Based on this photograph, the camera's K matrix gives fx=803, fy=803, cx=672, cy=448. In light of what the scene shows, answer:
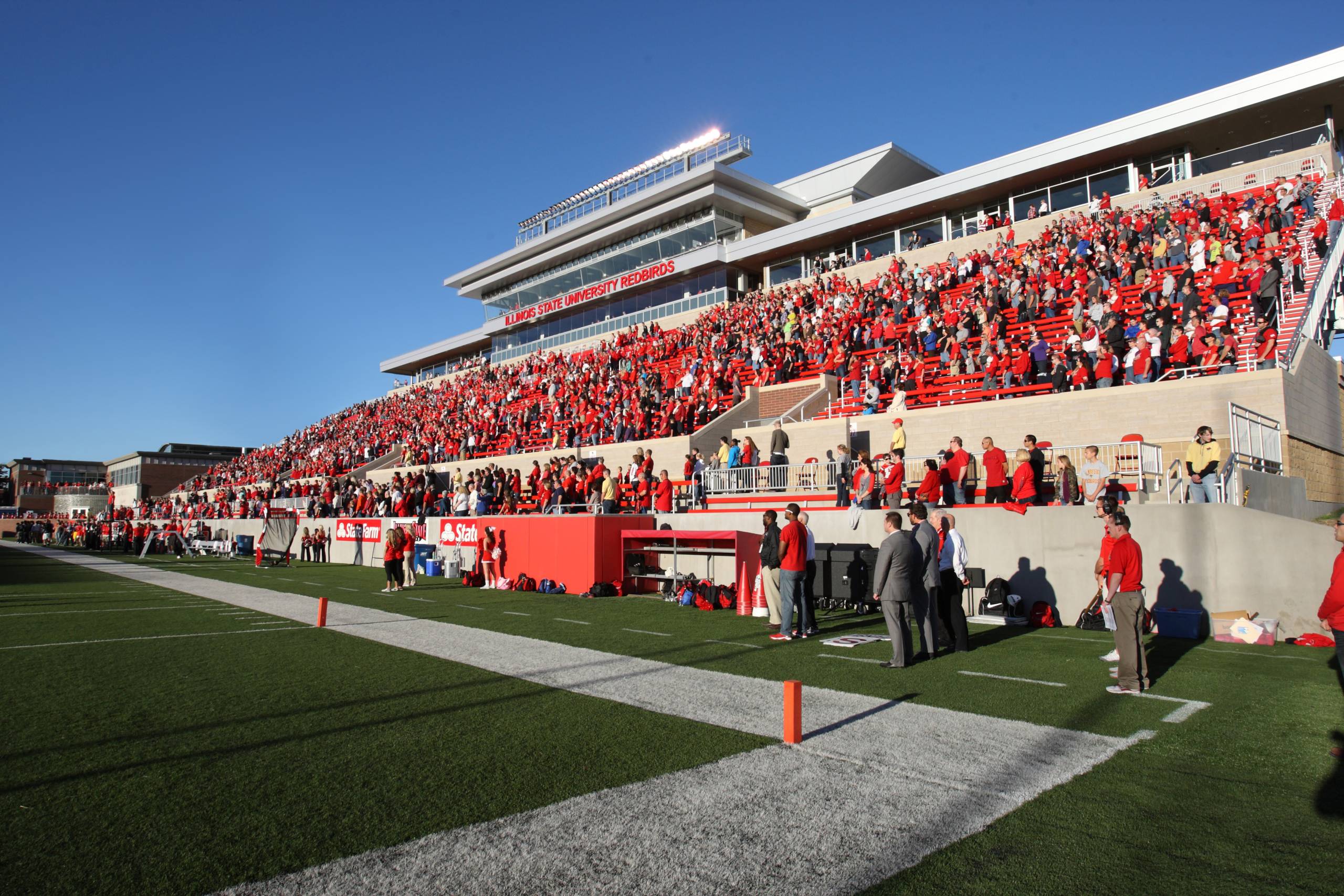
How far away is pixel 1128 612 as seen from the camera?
7.84 m

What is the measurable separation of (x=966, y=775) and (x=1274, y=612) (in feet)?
28.1

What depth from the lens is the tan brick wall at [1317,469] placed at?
1557 cm

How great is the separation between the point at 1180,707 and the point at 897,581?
2869 millimetres

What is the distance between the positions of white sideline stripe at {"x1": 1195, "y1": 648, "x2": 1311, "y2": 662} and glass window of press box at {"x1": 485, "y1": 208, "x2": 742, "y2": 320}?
37.0 metres

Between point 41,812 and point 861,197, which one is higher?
point 861,197

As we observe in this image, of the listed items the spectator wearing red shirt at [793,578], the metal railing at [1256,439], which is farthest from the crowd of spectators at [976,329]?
the spectator wearing red shirt at [793,578]

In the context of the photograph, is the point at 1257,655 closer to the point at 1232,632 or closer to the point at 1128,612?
the point at 1232,632

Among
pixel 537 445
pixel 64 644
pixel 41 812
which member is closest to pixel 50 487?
pixel 537 445

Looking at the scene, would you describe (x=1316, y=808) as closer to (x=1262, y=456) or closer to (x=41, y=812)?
(x=41, y=812)

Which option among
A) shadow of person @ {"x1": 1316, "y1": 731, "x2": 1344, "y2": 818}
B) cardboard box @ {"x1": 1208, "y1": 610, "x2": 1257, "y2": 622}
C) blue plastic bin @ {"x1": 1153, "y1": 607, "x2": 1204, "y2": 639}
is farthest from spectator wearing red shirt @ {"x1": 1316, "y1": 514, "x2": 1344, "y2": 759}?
cardboard box @ {"x1": 1208, "y1": 610, "x2": 1257, "y2": 622}

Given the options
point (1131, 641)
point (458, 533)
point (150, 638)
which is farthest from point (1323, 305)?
point (150, 638)

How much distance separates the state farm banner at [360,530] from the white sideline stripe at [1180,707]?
83.4 feet

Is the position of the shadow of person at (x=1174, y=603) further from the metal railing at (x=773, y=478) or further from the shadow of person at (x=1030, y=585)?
the metal railing at (x=773, y=478)

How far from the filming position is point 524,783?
17.3 feet
